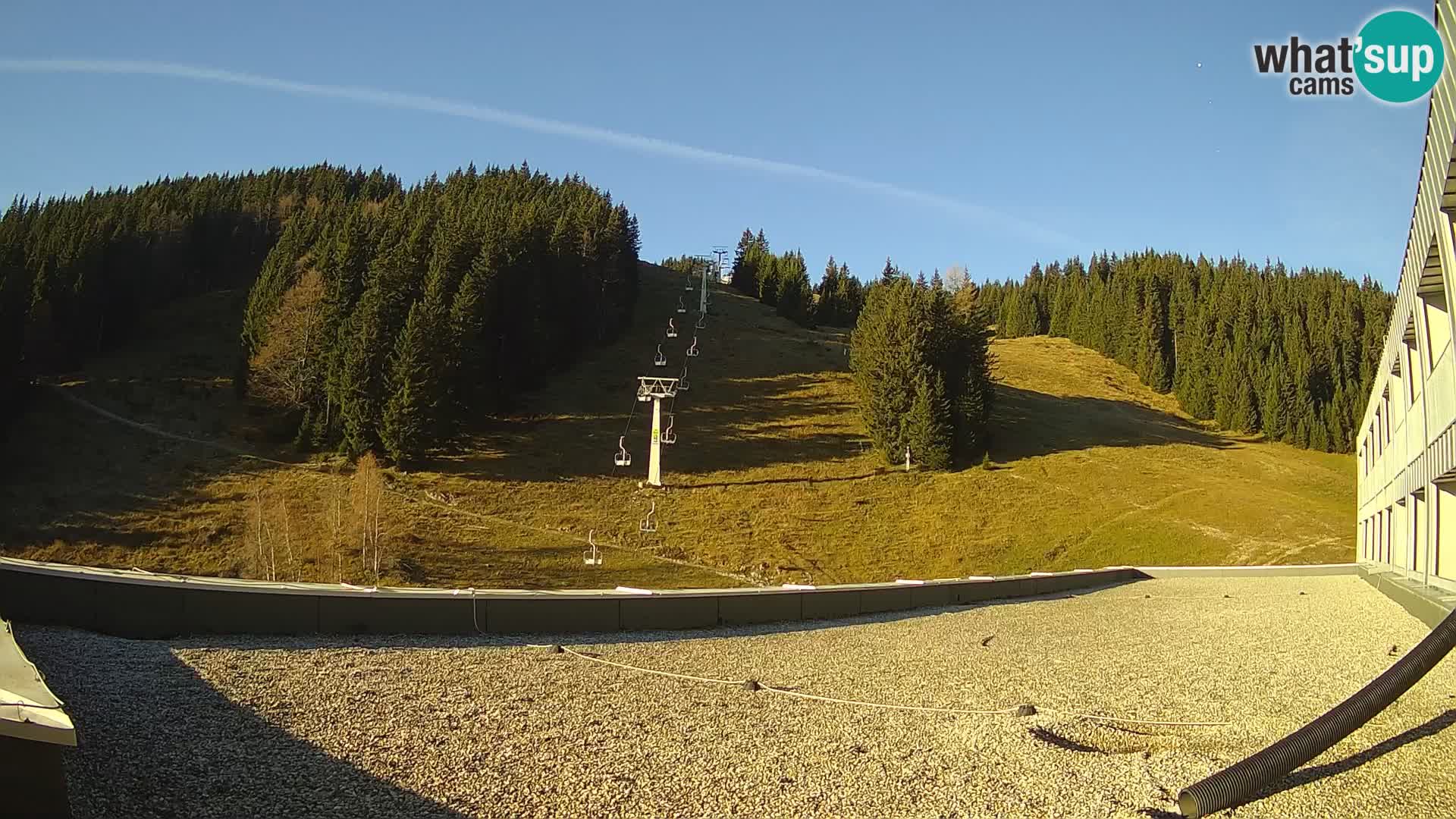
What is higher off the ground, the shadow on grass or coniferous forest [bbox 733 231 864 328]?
coniferous forest [bbox 733 231 864 328]

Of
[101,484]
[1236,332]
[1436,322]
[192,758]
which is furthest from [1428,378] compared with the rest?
[1236,332]

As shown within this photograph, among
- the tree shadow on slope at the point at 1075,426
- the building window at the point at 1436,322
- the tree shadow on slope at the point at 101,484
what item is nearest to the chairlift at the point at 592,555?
the tree shadow on slope at the point at 101,484

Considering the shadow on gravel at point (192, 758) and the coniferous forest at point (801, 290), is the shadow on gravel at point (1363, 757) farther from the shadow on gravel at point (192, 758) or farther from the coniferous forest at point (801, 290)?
the coniferous forest at point (801, 290)

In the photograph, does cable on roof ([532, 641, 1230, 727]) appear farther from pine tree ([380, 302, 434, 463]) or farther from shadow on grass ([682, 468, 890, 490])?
pine tree ([380, 302, 434, 463])

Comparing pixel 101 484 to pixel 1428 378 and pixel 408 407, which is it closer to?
pixel 408 407

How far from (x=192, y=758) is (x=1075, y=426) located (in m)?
60.9

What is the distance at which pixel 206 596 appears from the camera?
38.6ft

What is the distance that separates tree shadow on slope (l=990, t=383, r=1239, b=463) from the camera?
56.0 m

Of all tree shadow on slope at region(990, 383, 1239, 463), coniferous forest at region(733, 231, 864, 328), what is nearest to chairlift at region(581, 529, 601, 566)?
tree shadow on slope at region(990, 383, 1239, 463)

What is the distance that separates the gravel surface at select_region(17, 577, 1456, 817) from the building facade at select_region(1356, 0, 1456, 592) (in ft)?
13.9

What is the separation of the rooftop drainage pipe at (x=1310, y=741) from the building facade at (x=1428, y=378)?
614 cm

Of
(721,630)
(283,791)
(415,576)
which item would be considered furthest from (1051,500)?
(283,791)

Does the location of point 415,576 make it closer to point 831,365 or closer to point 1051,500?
point 1051,500

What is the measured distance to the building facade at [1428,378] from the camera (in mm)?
11844
